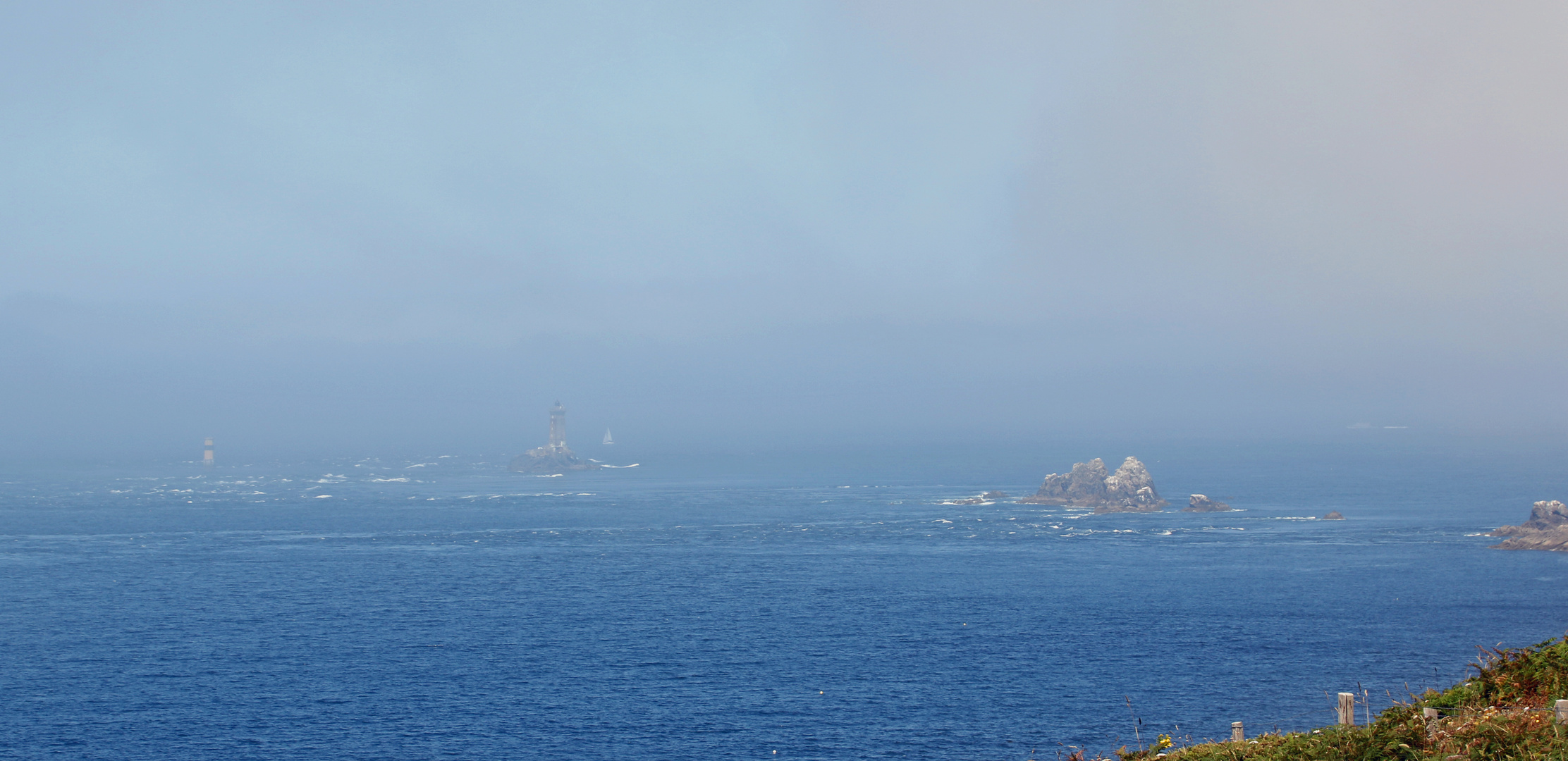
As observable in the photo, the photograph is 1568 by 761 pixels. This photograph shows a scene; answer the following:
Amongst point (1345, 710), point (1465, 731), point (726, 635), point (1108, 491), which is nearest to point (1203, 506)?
point (1108, 491)

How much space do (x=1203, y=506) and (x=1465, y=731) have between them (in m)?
179

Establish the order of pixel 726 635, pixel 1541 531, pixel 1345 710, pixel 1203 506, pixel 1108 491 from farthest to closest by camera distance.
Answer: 1. pixel 1108 491
2. pixel 1203 506
3. pixel 1541 531
4. pixel 726 635
5. pixel 1345 710

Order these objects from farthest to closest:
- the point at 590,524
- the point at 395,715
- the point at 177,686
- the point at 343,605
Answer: the point at 590,524 → the point at 343,605 → the point at 177,686 → the point at 395,715

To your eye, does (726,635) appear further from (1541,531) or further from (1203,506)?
(1203,506)

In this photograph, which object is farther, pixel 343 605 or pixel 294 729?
pixel 343 605

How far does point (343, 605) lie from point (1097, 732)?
2874 inches

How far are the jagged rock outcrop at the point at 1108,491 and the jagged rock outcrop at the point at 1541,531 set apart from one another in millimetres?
56092

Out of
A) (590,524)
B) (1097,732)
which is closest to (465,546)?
(590,524)

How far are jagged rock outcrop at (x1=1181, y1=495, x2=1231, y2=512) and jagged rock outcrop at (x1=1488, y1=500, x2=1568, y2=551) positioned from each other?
150 feet

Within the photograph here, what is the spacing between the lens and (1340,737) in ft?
66.0

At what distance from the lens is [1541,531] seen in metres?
137

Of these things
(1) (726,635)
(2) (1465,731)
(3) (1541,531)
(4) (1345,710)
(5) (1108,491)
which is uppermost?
(2) (1465,731)

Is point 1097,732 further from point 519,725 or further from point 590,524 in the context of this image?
point 590,524

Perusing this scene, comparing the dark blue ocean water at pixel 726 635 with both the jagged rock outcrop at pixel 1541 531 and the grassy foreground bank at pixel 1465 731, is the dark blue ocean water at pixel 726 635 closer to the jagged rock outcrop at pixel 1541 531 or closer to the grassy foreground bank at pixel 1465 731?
the jagged rock outcrop at pixel 1541 531
